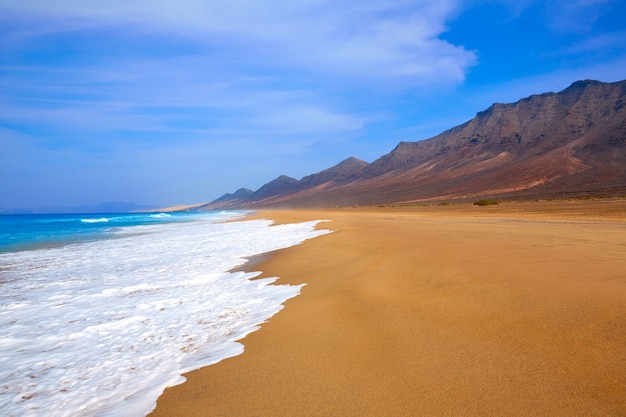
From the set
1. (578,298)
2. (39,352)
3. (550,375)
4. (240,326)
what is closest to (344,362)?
(550,375)

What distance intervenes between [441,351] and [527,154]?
117m

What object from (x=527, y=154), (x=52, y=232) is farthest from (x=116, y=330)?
(x=527, y=154)

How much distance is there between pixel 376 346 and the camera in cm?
400

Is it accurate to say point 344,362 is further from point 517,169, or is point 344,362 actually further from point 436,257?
point 517,169

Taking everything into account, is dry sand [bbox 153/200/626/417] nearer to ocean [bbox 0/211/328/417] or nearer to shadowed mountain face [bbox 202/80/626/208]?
ocean [bbox 0/211/328/417]

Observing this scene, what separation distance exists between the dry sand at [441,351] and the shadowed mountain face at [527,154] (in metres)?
46.7

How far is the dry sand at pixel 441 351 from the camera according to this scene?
9.39 feet

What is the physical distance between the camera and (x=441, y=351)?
370cm

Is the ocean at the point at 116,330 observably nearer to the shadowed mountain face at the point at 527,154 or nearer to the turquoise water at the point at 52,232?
the turquoise water at the point at 52,232

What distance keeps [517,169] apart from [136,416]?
98.0 meters

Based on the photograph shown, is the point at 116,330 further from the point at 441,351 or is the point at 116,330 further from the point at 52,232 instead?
the point at 52,232

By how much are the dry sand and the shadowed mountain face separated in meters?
46.7

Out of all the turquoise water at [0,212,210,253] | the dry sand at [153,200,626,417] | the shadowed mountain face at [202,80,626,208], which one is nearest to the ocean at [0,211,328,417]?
the dry sand at [153,200,626,417]

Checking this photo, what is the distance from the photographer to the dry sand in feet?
9.39
